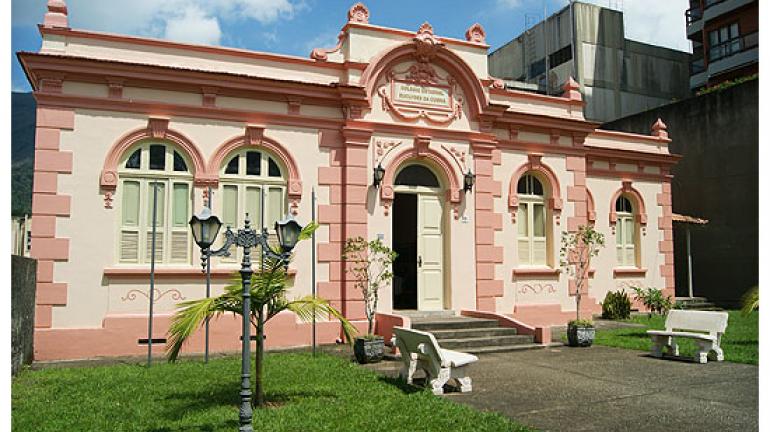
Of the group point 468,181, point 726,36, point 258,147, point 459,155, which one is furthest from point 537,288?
point 726,36

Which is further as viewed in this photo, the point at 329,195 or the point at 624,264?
the point at 624,264

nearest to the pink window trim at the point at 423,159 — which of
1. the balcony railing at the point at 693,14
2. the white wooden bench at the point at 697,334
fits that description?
the white wooden bench at the point at 697,334

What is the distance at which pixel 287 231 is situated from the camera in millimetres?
5562

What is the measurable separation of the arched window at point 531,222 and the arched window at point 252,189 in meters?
5.66

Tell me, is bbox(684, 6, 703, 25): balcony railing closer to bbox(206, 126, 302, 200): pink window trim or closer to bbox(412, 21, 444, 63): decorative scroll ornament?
bbox(412, 21, 444, 63): decorative scroll ornament

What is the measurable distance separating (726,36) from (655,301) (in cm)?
1704

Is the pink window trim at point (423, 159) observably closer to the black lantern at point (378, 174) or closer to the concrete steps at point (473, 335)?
the black lantern at point (378, 174)

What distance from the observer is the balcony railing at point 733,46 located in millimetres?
24781

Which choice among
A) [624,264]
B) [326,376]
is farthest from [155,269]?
[624,264]

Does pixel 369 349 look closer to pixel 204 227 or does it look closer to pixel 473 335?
pixel 473 335
